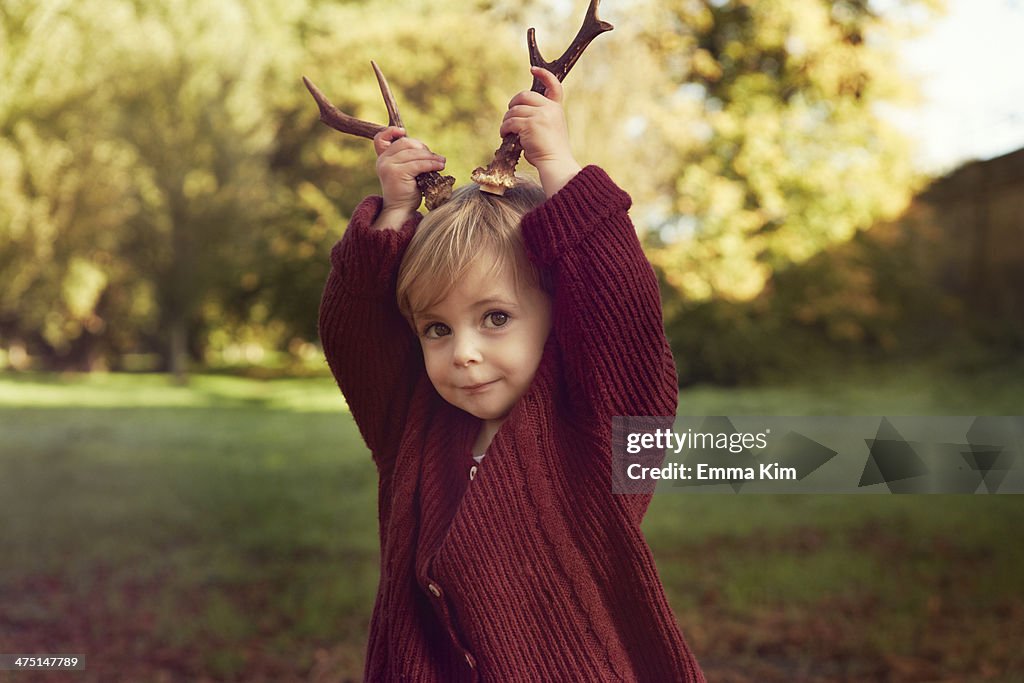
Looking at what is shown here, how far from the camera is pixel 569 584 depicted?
129 centimetres

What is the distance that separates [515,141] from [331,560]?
421 cm

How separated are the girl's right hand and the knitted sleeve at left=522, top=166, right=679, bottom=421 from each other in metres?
0.21

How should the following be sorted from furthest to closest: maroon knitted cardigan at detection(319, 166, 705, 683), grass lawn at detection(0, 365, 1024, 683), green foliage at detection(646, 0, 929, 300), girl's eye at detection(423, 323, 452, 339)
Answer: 1. green foliage at detection(646, 0, 929, 300)
2. grass lawn at detection(0, 365, 1024, 683)
3. girl's eye at detection(423, 323, 452, 339)
4. maroon knitted cardigan at detection(319, 166, 705, 683)

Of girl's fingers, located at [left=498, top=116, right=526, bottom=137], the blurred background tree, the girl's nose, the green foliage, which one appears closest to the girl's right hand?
girl's fingers, located at [left=498, top=116, right=526, bottom=137]

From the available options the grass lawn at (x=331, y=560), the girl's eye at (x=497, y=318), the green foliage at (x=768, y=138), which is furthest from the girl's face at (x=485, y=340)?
the green foliage at (x=768, y=138)

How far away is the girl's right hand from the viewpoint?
54.7 inches

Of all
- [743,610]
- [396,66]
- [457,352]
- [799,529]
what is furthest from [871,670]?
[396,66]

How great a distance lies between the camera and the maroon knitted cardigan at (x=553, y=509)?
1262 millimetres

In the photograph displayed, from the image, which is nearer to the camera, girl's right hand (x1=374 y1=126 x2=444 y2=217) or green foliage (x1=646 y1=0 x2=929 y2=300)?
girl's right hand (x1=374 y1=126 x2=444 y2=217)

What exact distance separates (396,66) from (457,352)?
584 centimetres

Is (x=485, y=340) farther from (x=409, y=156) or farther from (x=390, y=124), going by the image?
(x=390, y=124)

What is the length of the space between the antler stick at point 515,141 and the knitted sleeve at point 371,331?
137mm

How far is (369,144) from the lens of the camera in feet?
22.5

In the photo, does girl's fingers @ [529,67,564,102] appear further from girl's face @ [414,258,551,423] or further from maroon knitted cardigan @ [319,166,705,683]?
girl's face @ [414,258,551,423]
